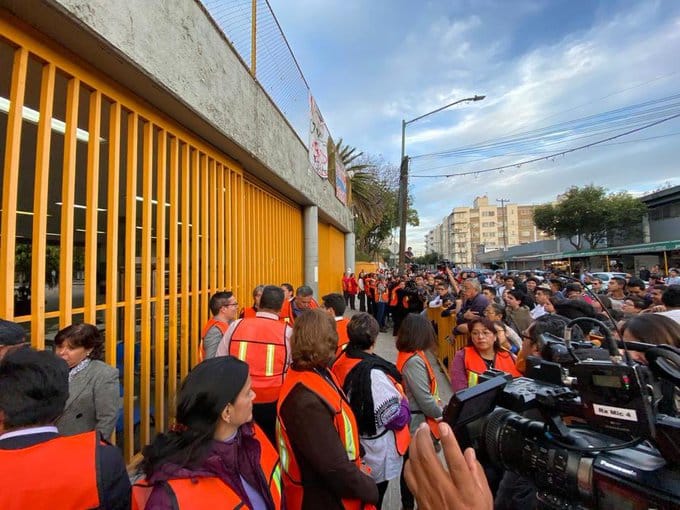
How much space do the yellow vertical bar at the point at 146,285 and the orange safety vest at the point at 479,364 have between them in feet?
9.68

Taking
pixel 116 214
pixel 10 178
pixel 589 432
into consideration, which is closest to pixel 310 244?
pixel 116 214

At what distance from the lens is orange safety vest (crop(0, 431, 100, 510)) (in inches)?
43.6

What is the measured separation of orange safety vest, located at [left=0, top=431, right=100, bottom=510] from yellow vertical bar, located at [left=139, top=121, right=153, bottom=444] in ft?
7.76

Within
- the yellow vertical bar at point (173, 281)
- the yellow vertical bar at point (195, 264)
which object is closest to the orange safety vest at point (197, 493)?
the yellow vertical bar at point (173, 281)

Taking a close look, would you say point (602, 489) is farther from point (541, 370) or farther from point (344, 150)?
point (344, 150)

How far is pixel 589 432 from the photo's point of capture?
1295 mm

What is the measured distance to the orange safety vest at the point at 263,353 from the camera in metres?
2.67

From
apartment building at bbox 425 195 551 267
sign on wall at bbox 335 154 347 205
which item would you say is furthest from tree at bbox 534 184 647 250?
apartment building at bbox 425 195 551 267

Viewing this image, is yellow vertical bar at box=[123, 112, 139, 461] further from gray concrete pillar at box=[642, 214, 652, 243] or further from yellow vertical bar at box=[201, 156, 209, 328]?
gray concrete pillar at box=[642, 214, 652, 243]

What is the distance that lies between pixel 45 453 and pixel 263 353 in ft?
5.13

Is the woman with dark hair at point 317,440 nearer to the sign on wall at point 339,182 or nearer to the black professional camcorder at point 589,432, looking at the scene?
the black professional camcorder at point 589,432

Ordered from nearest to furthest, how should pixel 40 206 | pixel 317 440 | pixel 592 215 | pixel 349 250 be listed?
pixel 317 440, pixel 40 206, pixel 349 250, pixel 592 215

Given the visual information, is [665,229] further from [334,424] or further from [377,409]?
[334,424]

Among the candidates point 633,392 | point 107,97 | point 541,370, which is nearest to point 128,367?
point 107,97
